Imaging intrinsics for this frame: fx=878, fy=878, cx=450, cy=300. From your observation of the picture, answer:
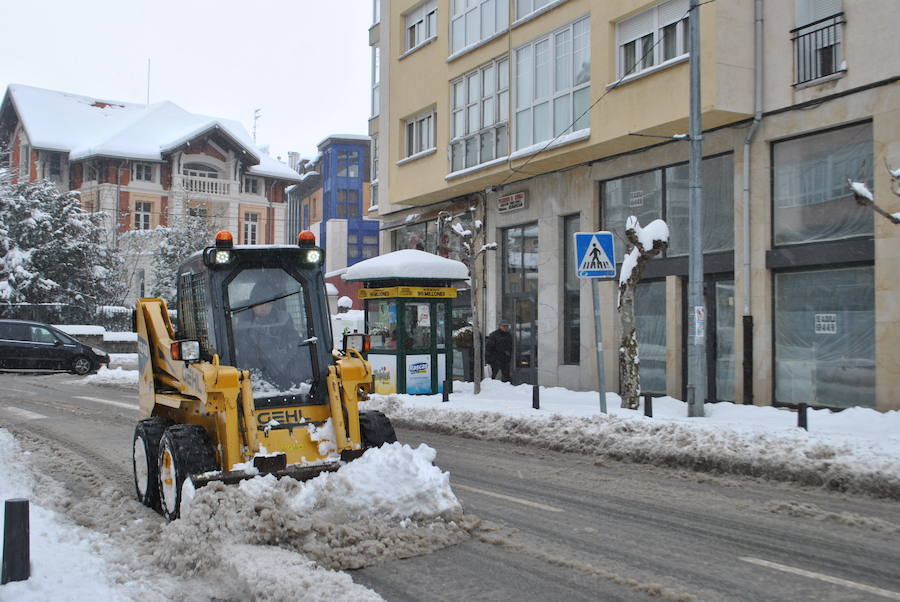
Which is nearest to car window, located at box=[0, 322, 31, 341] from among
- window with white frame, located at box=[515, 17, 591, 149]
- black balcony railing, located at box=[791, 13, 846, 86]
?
window with white frame, located at box=[515, 17, 591, 149]

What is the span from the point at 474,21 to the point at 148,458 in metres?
17.9

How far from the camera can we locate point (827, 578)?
5.64 meters

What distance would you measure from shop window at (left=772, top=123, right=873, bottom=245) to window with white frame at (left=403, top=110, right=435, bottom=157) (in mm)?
11384

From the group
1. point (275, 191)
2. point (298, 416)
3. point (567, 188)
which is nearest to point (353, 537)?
point (298, 416)

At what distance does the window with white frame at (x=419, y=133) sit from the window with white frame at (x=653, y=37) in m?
7.89

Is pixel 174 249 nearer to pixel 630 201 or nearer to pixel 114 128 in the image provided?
pixel 114 128

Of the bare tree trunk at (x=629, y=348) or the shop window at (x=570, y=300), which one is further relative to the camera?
the shop window at (x=570, y=300)

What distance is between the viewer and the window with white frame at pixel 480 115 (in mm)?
21719

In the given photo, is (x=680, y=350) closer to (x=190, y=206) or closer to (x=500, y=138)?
(x=500, y=138)

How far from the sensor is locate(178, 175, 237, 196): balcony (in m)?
56.6

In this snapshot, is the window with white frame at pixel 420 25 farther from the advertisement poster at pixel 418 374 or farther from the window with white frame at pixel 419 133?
the advertisement poster at pixel 418 374

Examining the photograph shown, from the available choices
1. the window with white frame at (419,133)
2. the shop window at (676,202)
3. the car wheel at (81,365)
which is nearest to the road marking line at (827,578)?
the shop window at (676,202)

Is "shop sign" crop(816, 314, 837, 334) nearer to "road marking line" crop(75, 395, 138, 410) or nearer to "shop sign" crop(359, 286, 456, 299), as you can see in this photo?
"shop sign" crop(359, 286, 456, 299)

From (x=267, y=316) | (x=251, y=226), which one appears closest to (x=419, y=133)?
(x=267, y=316)
